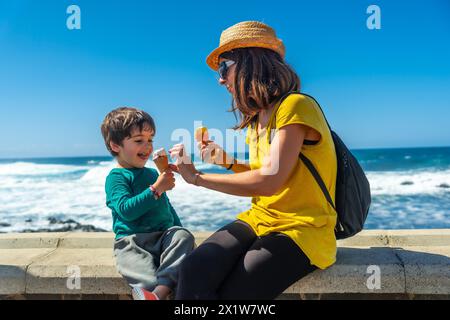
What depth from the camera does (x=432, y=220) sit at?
537 inches

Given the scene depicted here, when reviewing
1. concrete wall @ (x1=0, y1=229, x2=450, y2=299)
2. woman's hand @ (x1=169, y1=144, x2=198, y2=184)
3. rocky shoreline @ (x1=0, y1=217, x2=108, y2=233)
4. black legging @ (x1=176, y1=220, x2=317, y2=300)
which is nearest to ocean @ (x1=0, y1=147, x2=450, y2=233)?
rocky shoreline @ (x1=0, y1=217, x2=108, y2=233)

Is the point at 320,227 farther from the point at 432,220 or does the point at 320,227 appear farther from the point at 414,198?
the point at 414,198

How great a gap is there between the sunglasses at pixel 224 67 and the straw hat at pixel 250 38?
0.08 m

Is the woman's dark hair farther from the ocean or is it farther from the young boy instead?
the ocean

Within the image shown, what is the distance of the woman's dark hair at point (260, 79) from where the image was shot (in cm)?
224

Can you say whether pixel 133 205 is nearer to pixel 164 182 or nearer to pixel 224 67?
pixel 164 182

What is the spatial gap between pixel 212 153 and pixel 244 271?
83 centimetres

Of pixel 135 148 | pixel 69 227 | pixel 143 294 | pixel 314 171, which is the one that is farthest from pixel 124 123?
pixel 69 227

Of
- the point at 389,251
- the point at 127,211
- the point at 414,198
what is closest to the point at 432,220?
the point at 414,198

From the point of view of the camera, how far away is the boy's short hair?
2666mm

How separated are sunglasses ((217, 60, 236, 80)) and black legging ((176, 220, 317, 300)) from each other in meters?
0.98

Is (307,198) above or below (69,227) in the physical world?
above

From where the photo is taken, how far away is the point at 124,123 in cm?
267
